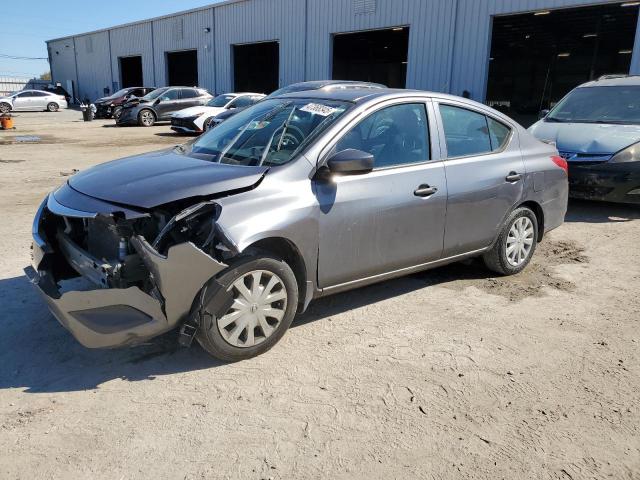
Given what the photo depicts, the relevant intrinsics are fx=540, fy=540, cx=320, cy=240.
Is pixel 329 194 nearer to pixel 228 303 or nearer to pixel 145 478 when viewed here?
pixel 228 303

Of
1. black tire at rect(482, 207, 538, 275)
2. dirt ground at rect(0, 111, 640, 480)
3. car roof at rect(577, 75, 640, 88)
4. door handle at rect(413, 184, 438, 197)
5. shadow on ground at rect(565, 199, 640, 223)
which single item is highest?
car roof at rect(577, 75, 640, 88)

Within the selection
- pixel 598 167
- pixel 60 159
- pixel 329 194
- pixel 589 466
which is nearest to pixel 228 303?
pixel 329 194

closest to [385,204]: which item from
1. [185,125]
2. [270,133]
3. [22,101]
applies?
[270,133]

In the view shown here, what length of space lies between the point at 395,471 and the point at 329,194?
1793 millimetres

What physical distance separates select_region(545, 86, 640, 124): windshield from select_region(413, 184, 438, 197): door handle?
559cm

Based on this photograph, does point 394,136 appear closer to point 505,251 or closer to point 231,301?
point 505,251

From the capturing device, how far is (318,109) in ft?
13.3

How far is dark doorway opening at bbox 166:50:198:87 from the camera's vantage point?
36.0 meters

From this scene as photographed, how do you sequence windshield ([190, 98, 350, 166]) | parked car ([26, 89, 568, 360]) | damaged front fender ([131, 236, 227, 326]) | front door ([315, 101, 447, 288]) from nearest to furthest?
damaged front fender ([131, 236, 227, 326]), parked car ([26, 89, 568, 360]), front door ([315, 101, 447, 288]), windshield ([190, 98, 350, 166])

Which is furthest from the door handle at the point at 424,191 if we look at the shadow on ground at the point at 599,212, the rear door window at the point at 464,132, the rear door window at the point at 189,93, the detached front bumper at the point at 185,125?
the rear door window at the point at 189,93

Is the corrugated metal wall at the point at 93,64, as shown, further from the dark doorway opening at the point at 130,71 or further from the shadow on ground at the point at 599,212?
the shadow on ground at the point at 599,212

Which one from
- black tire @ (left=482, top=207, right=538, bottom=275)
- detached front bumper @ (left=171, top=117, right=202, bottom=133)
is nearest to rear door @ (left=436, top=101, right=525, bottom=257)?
black tire @ (left=482, top=207, right=538, bottom=275)

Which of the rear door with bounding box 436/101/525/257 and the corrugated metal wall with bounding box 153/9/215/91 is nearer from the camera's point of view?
the rear door with bounding box 436/101/525/257

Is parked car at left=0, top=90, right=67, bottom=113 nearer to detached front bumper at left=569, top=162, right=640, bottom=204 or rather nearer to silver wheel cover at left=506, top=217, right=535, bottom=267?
detached front bumper at left=569, top=162, right=640, bottom=204
